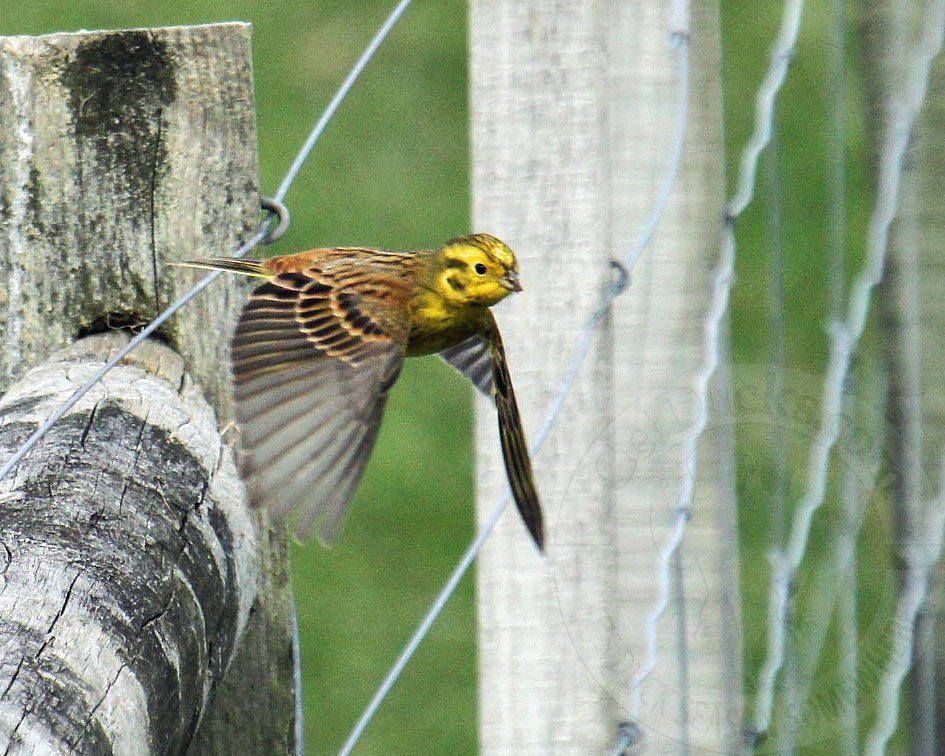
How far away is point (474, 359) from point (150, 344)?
86cm

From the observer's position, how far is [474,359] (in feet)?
8.87

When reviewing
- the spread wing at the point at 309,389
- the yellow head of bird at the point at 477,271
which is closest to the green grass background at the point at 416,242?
the yellow head of bird at the point at 477,271

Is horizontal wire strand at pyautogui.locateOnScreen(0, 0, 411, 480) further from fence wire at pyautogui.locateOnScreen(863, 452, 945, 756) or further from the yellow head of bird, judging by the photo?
fence wire at pyautogui.locateOnScreen(863, 452, 945, 756)

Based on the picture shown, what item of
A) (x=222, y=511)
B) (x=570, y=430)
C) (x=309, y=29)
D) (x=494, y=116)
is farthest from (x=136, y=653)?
(x=309, y=29)

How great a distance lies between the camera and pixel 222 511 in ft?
5.91

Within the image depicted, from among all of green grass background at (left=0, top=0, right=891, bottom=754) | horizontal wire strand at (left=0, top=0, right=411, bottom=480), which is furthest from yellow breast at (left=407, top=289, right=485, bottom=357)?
horizontal wire strand at (left=0, top=0, right=411, bottom=480)

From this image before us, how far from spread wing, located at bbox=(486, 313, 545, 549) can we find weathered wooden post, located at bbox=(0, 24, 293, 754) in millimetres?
342

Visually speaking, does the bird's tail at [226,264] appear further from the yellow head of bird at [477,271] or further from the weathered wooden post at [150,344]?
the yellow head of bird at [477,271]

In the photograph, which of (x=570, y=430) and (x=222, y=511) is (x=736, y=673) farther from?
(x=222, y=511)

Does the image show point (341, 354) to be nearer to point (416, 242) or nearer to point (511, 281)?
point (511, 281)

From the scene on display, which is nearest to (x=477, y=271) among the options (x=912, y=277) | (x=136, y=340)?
(x=912, y=277)

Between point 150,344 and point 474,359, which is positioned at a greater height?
point 150,344

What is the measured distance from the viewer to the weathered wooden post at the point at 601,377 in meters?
2.12

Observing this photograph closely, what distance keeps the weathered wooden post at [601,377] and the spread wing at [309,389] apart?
24 cm
